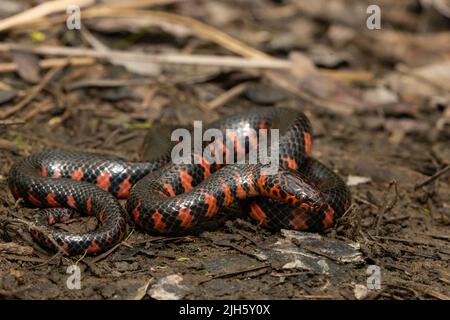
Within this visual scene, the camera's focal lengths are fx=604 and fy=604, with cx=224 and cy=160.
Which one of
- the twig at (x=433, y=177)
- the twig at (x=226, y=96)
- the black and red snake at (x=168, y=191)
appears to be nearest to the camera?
the black and red snake at (x=168, y=191)

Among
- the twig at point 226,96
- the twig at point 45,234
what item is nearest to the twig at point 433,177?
the twig at point 226,96

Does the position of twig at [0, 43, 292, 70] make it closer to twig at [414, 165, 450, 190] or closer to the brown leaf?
the brown leaf

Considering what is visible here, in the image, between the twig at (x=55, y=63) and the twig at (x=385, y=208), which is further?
the twig at (x=55, y=63)

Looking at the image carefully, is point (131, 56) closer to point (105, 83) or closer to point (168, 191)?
point (105, 83)

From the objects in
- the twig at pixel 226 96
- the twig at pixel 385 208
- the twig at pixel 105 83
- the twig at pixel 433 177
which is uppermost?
the twig at pixel 105 83

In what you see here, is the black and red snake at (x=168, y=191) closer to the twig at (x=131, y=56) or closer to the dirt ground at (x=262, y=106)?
the dirt ground at (x=262, y=106)

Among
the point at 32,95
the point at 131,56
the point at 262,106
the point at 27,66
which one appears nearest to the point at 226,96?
the point at 262,106
